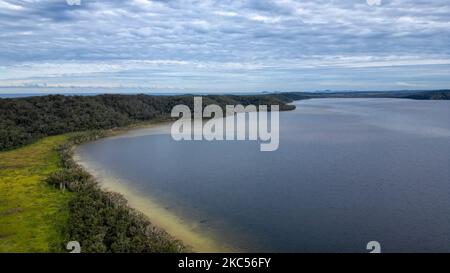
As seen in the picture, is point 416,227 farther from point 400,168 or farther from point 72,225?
point 72,225

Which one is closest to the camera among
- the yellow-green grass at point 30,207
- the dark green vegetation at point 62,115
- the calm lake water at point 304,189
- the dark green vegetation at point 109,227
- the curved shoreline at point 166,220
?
the dark green vegetation at point 109,227

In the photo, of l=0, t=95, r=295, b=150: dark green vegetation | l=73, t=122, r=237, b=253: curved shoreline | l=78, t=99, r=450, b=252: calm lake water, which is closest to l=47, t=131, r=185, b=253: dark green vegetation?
l=73, t=122, r=237, b=253: curved shoreline

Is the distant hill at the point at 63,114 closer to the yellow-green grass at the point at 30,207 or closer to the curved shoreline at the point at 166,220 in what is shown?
the yellow-green grass at the point at 30,207

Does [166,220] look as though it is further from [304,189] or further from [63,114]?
[63,114]

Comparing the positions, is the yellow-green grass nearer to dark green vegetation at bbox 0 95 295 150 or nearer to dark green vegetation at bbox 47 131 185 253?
dark green vegetation at bbox 47 131 185 253

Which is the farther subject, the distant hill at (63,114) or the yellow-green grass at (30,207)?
the distant hill at (63,114)

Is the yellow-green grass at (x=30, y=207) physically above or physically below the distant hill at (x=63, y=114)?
below

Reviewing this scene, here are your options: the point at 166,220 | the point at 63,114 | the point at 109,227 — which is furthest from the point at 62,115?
the point at 109,227

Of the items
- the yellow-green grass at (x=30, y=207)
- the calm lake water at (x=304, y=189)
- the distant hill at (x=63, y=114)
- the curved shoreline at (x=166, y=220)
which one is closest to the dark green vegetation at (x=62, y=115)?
the distant hill at (x=63, y=114)
